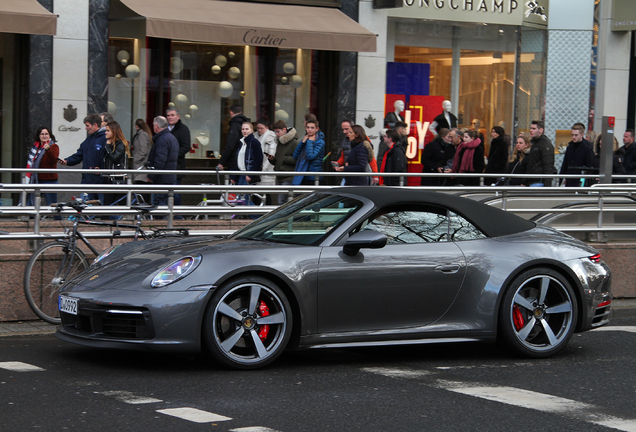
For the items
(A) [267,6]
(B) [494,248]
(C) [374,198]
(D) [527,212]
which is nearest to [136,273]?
(C) [374,198]

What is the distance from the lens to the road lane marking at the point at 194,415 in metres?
5.16

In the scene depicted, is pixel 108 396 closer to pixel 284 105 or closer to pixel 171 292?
pixel 171 292

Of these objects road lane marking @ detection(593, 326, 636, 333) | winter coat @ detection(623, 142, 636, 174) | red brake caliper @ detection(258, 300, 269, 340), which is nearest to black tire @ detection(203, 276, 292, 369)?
red brake caliper @ detection(258, 300, 269, 340)

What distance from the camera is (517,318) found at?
7.29 meters

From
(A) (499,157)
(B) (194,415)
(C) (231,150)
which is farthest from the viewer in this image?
(A) (499,157)

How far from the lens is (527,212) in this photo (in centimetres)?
1116

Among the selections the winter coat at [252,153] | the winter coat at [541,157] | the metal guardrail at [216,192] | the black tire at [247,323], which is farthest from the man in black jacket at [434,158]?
the black tire at [247,323]

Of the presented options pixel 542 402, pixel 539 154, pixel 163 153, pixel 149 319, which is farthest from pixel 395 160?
pixel 542 402

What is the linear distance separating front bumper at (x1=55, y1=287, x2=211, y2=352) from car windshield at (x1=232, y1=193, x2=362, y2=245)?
90 cm

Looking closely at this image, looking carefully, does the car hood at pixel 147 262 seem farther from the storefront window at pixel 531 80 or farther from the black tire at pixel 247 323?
the storefront window at pixel 531 80

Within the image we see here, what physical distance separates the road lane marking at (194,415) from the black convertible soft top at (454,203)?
2.34 metres

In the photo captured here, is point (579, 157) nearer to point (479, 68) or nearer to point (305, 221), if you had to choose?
point (479, 68)

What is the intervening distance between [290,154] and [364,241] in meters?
8.54

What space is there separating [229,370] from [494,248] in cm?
221
